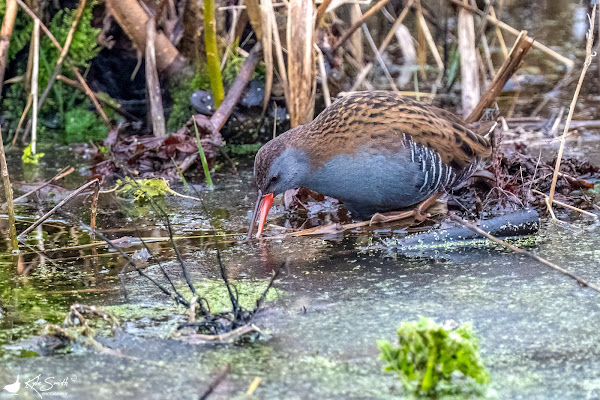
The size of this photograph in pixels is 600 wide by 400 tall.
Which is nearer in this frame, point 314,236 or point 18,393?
point 18,393

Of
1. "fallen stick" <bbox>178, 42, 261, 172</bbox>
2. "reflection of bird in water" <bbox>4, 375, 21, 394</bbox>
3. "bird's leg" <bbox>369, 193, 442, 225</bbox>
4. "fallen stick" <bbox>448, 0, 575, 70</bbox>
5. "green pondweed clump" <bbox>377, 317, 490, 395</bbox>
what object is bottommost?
"bird's leg" <bbox>369, 193, 442, 225</bbox>

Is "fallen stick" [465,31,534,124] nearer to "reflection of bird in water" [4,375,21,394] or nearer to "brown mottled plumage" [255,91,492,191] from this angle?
"brown mottled plumage" [255,91,492,191]

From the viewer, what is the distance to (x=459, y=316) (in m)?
2.36

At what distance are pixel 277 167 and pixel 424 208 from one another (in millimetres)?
A: 754

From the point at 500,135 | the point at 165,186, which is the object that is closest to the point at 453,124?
the point at 500,135

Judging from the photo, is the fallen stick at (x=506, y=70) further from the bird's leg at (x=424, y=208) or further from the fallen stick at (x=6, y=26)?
the fallen stick at (x=6, y=26)

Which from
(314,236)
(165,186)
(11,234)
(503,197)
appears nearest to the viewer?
(11,234)

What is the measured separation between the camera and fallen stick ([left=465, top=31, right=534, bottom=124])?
4.10 metres

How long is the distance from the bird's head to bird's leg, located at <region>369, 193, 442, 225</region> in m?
0.38

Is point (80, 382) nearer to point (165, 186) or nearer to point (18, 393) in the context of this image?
point (18, 393)

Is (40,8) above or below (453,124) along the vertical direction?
above

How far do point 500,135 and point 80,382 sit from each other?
2702 millimetres
